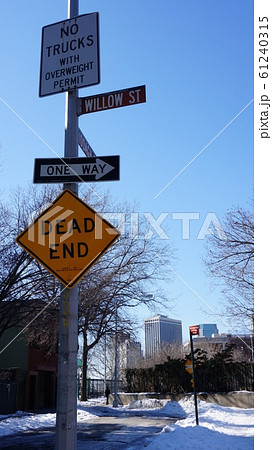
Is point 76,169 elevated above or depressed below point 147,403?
above

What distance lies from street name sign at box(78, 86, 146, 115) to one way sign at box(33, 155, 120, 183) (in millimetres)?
841

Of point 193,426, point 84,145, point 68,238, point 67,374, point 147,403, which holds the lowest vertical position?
point 147,403

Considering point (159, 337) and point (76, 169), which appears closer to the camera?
point (76, 169)

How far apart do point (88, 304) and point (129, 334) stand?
37.8 ft

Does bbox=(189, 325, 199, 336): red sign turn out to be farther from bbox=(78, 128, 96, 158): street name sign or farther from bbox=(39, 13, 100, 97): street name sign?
bbox=(39, 13, 100, 97): street name sign

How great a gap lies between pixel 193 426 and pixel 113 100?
12635 mm

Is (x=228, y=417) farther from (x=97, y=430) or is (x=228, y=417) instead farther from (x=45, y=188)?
(x=45, y=188)

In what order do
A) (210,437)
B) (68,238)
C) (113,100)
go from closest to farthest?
(68,238)
(113,100)
(210,437)

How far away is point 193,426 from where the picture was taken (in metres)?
15.5

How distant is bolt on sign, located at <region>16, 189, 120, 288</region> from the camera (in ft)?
17.4

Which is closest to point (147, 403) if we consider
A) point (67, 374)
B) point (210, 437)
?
point (210, 437)

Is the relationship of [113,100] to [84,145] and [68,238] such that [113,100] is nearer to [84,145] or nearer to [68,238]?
[84,145]
